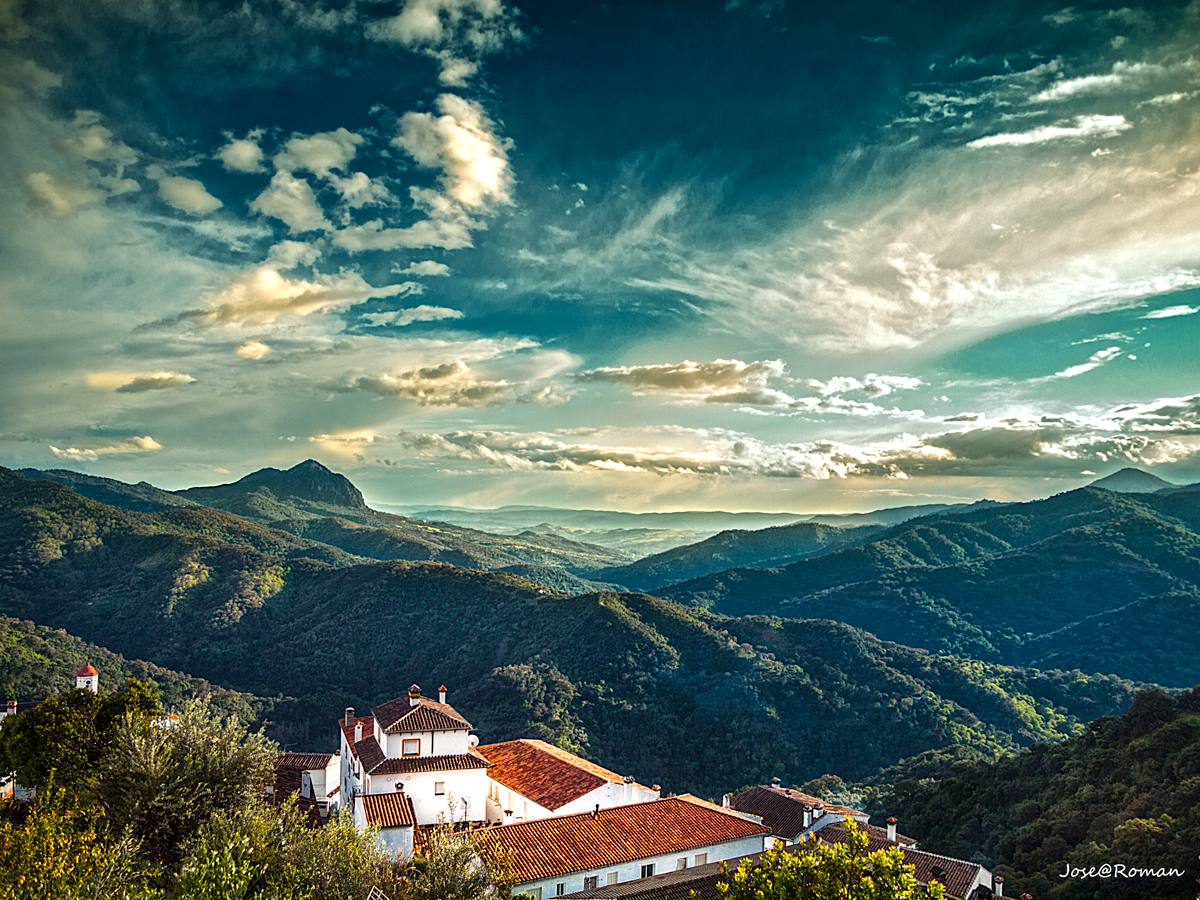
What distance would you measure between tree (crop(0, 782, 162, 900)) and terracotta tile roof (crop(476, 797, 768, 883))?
11390mm

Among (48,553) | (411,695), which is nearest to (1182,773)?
(411,695)

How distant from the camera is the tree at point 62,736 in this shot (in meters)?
30.1

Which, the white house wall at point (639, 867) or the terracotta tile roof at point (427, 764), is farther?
the terracotta tile roof at point (427, 764)

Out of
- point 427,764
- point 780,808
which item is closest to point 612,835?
point 427,764

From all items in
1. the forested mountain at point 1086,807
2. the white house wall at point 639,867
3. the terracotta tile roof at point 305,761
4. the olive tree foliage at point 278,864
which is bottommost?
the forested mountain at point 1086,807

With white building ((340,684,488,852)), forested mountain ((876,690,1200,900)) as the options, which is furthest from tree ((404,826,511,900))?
forested mountain ((876,690,1200,900))

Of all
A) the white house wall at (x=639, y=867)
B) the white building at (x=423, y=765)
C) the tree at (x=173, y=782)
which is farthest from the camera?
the white building at (x=423, y=765)

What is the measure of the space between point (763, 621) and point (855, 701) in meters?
28.2

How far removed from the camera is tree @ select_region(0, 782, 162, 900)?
15.0 m

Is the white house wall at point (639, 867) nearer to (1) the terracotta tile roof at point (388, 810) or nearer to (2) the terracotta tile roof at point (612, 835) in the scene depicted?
(2) the terracotta tile roof at point (612, 835)

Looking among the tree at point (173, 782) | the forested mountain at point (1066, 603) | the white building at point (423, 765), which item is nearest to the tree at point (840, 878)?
the tree at point (173, 782)

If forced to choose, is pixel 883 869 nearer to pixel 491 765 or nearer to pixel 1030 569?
pixel 491 765

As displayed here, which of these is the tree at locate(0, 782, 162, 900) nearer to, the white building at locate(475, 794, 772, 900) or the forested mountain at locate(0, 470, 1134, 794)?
the white building at locate(475, 794, 772, 900)

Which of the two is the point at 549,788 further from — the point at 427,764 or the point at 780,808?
the point at 780,808
